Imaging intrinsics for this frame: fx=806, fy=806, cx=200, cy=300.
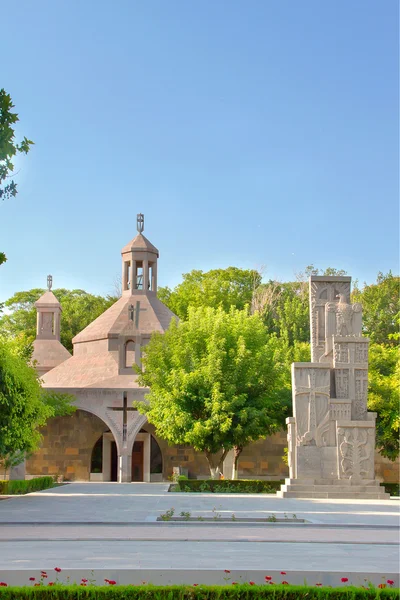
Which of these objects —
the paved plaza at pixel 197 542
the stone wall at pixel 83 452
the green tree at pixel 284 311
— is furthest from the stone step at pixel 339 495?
the green tree at pixel 284 311

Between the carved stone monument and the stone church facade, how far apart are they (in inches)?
397

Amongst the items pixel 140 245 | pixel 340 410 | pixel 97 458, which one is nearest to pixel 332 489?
pixel 340 410

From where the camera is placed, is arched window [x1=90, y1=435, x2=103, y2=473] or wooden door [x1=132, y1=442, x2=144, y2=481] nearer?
arched window [x1=90, y1=435, x2=103, y2=473]

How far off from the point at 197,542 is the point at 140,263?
2993cm

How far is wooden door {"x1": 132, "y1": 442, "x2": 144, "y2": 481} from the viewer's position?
34875 millimetres

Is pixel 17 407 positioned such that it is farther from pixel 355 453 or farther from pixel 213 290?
pixel 213 290

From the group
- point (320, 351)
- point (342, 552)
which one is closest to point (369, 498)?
point (320, 351)

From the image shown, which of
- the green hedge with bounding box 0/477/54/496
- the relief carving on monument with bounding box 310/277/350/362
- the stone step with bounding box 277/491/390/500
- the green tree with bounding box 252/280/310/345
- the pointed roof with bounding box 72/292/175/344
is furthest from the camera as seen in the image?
the green tree with bounding box 252/280/310/345

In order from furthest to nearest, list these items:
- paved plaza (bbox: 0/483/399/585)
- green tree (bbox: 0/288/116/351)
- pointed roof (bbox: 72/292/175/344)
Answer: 1. green tree (bbox: 0/288/116/351)
2. pointed roof (bbox: 72/292/175/344)
3. paved plaza (bbox: 0/483/399/585)

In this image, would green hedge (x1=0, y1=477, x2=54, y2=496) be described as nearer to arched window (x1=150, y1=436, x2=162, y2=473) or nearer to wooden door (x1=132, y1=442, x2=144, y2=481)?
arched window (x1=150, y1=436, x2=162, y2=473)

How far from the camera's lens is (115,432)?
107 ft

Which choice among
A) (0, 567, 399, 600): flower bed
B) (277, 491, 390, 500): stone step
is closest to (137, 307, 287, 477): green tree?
(277, 491, 390, 500): stone step

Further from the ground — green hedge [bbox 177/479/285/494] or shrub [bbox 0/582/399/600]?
shrub [bbox 0/582/399/600]

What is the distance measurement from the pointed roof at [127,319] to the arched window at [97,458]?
504cm
